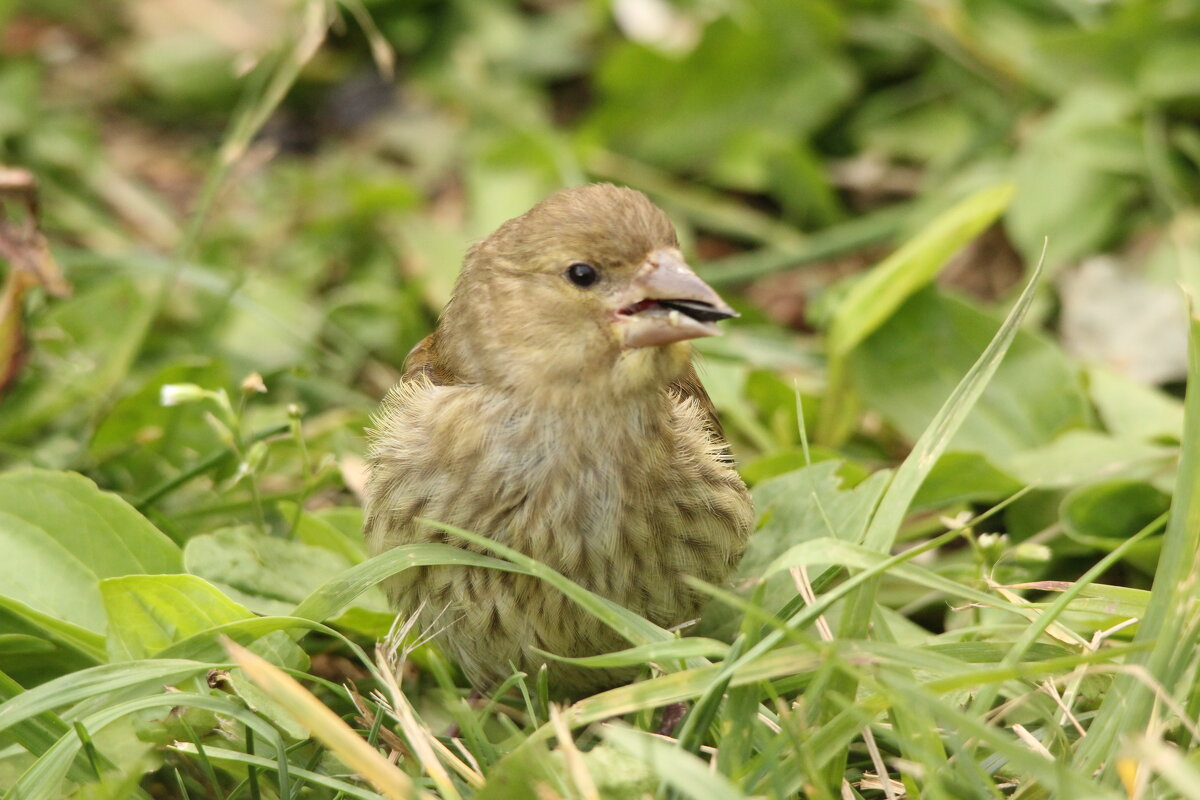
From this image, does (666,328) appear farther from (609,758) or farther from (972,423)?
(972,423)

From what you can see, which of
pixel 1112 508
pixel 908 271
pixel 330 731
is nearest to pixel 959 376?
pixel 908 271

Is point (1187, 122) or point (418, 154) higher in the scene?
point (1187, 122)

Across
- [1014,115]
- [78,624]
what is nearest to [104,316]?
[78,624]

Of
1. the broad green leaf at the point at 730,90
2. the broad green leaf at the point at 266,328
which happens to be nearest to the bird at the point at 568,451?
the broad green leaf at the point at 266,328

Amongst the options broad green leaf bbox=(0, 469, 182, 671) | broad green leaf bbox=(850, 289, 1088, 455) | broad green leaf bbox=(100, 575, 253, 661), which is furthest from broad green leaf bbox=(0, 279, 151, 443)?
broad green leaf bbox=(850, 289, 1088, 455)

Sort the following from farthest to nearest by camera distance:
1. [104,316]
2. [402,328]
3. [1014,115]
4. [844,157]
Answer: [844,157] < [1014,115] < [402,328] < [104,316]

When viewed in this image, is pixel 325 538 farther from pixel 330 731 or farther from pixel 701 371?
pixel 330 731

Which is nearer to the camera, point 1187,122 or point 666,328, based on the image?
point 666,328
